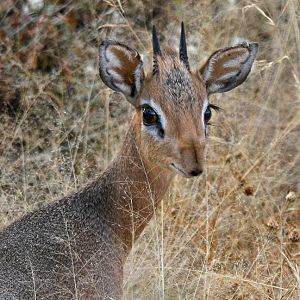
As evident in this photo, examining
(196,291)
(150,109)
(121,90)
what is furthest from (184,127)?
(196,291)

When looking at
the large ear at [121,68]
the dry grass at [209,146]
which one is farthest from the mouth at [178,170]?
the dry grass at [209,146]

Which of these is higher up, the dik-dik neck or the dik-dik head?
the dik-dik head

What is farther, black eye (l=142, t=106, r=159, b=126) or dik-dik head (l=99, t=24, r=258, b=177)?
black eye (l=142, t=106, r=159, b=126)

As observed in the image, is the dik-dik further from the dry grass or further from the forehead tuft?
the dry grass

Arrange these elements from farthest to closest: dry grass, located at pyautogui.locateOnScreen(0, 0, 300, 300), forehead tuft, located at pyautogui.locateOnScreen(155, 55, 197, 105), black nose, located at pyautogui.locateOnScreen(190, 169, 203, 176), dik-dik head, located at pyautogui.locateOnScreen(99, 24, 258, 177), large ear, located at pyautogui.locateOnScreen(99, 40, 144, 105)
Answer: dry grass, located at pyautogui.locateOnScreen(0, 0, 300, 300)
large ear, located at pyautogui.locateOnScreen(99, 40, 144, 105)
forehead tuft, located at pyautogui.locateOnScreen(155, 55, 197, 105)
dik-dik head, located at pyautogui.locateOnScreen(99, 24, 258, 177)
black nose, located at pyautogui.locateOnScreen(190, 169, 203, 176)

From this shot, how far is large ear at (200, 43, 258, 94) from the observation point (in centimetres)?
547

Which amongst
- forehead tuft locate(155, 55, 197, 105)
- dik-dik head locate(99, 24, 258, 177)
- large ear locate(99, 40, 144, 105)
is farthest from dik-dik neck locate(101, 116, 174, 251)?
forehead tuft locate(155, 55, 197, 105)

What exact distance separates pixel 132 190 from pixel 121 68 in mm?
684

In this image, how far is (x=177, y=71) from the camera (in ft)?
17.0

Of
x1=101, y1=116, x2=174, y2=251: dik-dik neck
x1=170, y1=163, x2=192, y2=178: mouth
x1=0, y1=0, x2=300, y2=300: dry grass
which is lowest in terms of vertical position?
x1=0, y1=0, x2=300, y2=300: dry grass

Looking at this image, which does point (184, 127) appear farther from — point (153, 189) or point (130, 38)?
point (130, 38)

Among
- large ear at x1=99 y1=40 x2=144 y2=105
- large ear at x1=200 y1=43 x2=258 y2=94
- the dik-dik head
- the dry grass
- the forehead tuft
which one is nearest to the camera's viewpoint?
the dik-dik head

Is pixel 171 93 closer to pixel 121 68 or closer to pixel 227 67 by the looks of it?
pixel 121 68

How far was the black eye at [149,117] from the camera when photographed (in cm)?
506
